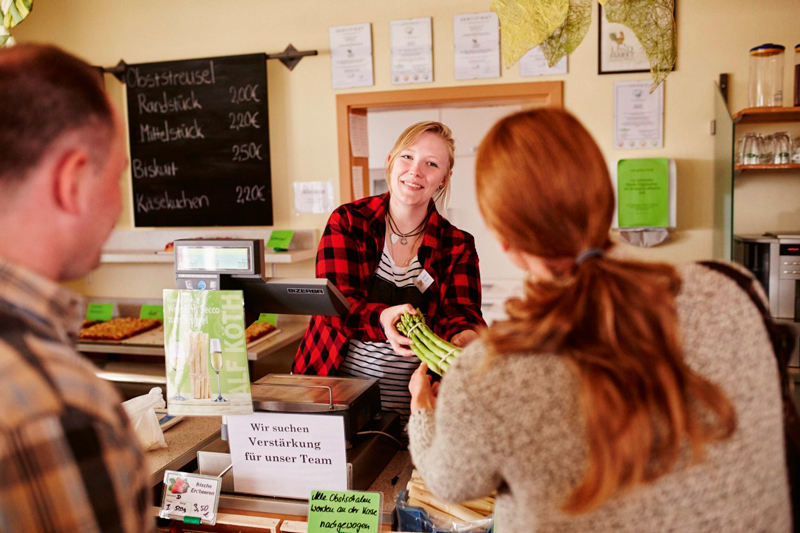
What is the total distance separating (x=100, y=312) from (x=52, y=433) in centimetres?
368

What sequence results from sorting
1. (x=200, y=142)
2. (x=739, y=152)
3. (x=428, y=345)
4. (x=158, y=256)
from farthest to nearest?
1. (x=200, y=142)
2. (x=158, y=256)
3. (x=739, y=152)
4. (x=428, y=345)

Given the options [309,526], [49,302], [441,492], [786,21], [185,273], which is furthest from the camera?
[786,21]

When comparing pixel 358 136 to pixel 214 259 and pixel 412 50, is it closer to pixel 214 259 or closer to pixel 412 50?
pixel 412 50

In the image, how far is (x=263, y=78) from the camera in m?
3.67

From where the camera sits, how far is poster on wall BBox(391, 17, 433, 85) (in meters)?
3.46

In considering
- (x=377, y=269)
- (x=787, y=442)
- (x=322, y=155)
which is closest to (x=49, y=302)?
(x=787, y=442)

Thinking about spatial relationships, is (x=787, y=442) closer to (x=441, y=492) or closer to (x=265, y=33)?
(x=441, y=492)

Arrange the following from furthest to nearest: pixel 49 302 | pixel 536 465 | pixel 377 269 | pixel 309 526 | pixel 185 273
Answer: pixel 377 269
pixel 185 273
pixel 309 526
pixel 536 465
pixel 49 302

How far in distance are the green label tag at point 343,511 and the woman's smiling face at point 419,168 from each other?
3.54 feet

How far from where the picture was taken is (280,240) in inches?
144

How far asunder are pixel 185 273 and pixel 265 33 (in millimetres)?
A: 2613

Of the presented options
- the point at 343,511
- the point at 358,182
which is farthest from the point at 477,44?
the point at 343,511

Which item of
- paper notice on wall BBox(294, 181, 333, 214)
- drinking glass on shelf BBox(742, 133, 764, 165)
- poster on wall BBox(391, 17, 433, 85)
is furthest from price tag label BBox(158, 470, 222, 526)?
drinking glass on shelf BBox(742, 133, 764, 165)

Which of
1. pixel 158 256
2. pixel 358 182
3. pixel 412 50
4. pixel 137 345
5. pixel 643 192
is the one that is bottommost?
pixel 137 345
